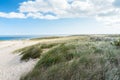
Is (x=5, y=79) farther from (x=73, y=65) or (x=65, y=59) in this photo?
(x=73, y=65)

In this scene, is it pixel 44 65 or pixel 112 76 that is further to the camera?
pixel 44 65

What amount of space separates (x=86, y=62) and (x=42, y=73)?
63.5 inches

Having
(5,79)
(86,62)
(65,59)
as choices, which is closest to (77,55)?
(65,59)

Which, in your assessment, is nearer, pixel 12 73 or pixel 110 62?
pixel 110 62

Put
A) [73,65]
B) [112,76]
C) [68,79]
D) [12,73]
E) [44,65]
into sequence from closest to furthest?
1. [112,76]
2. [68,79]
3. [73,65]
4. [44,65]
5. [12,73]

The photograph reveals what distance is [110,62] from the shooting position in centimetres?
542

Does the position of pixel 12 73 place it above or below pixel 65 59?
below

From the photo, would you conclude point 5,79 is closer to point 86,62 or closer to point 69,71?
point 69,71

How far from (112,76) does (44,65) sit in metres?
2.99

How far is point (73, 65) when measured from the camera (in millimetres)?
5668

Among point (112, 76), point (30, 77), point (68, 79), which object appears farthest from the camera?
point (30, 77)

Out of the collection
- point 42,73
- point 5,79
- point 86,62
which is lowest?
point 5,79

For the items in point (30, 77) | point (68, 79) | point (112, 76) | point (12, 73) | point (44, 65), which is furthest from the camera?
point (12, 73)

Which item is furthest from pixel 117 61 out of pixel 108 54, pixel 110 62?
pixel 108 54
